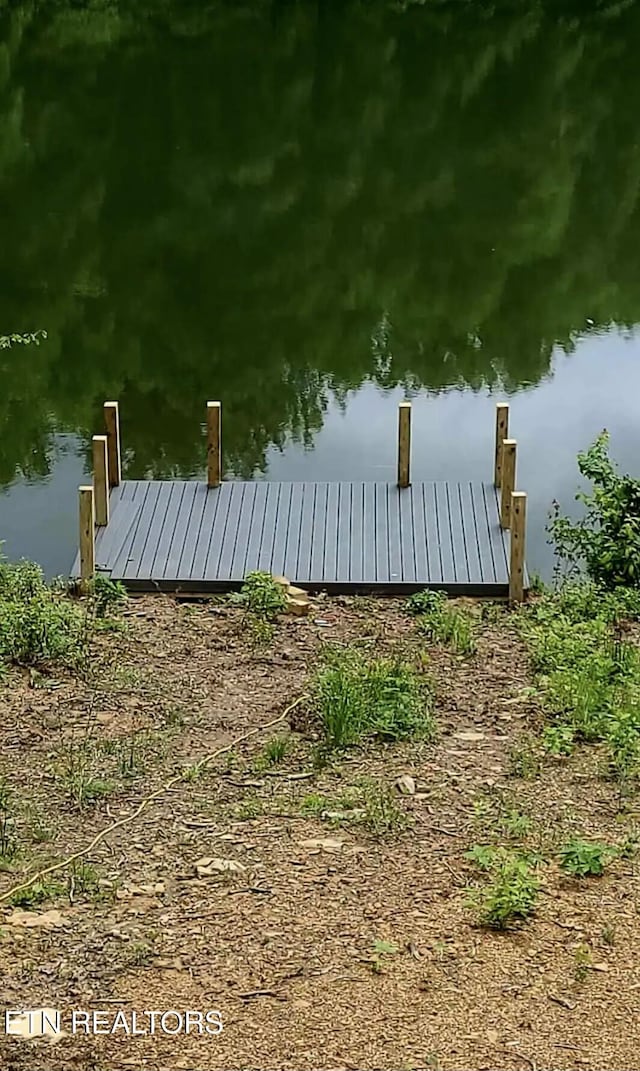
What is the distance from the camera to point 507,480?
9.35m

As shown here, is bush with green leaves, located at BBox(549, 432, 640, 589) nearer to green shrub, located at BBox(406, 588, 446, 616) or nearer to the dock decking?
the dock decking

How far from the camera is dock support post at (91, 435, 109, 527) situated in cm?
923

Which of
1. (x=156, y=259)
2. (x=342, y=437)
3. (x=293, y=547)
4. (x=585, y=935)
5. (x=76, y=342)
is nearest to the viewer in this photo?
(x=585, y=935)

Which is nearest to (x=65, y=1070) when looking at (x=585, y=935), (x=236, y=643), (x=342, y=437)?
(x=585, y=935)

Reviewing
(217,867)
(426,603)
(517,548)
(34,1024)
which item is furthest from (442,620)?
(34,1024)

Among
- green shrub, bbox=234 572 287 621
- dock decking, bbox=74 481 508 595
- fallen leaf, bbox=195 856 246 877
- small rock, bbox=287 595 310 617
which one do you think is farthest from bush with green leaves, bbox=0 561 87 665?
fallen leaf, bbox=195 856 246 877

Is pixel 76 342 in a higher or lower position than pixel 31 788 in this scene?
higher

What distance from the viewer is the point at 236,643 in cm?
733

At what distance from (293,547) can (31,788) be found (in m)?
4.26

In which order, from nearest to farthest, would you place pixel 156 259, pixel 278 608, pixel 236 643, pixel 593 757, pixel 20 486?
pixel 593 757 → pixel 236 643 → pixel 278 608 → pixel 20 486 → pixel 156 259

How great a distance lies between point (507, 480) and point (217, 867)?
17.3 ft

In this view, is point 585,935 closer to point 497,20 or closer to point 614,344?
point 614,344

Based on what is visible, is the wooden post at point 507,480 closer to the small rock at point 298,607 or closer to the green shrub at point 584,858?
the small rock at point 298,607

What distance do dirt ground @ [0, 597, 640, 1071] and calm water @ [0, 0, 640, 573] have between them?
168 inches
